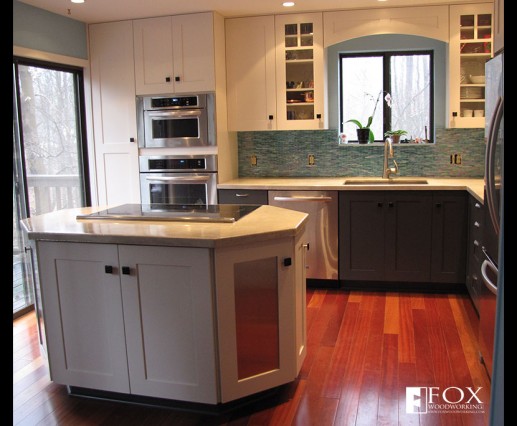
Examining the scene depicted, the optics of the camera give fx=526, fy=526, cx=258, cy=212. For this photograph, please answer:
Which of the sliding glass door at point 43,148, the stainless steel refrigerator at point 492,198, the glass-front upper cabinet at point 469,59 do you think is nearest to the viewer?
the stainless steel refrigerator at point 492,198

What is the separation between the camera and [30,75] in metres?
4.24

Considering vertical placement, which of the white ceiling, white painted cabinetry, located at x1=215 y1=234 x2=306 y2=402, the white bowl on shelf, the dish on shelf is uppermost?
the white ceiling

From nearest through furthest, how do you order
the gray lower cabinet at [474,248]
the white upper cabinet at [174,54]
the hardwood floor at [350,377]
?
the hardwood floor at [350,377] → the gray lower cabinet at [474,248] → the white upper cabinet at [174,54]

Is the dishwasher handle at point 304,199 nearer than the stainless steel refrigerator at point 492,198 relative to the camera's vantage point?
No

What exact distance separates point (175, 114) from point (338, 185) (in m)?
1.59

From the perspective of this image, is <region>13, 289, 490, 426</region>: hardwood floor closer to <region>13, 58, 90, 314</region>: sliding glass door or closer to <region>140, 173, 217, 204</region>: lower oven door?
<region>13, 58, 90, 314</region>: sliding glass door

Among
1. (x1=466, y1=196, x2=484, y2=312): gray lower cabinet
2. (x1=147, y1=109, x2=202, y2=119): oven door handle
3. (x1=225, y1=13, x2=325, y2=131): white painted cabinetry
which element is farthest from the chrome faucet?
(x1=147, y1=109, x2=202, y2=119): oven door handle

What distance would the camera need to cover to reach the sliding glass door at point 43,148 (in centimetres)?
405

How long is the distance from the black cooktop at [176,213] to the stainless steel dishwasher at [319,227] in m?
1.31

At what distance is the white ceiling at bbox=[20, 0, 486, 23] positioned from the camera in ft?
13.7

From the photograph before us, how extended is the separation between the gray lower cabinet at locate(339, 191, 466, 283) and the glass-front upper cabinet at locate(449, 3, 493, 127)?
784mm

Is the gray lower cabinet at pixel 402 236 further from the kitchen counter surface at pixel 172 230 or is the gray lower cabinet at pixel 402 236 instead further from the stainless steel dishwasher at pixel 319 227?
the kitchen counter surface at pixel 172 230

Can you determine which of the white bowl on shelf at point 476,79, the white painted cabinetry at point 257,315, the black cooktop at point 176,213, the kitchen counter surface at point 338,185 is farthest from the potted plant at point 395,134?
the white painted cabinetry at point 257,315
